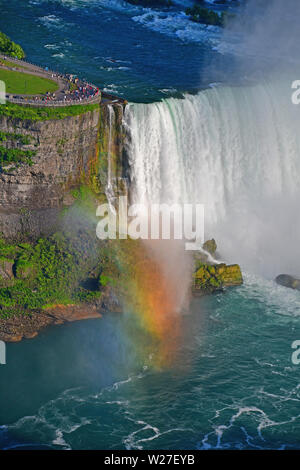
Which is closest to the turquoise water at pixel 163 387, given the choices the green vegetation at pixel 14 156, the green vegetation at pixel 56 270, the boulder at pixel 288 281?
the green vegetation at pixel 56 270

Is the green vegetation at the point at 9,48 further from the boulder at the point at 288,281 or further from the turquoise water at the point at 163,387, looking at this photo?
the boulder at the point at 288,281

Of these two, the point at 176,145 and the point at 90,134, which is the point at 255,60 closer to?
the point at 176,145

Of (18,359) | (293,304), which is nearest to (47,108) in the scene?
(18,359)

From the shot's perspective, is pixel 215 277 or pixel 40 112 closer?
pixel 40 112

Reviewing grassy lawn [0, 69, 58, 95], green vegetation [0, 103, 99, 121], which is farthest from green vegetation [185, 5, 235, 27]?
green vegetation [0, 103, 99, 121]

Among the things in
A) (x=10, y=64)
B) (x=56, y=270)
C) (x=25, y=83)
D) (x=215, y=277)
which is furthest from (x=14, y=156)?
(x=215, y=277)

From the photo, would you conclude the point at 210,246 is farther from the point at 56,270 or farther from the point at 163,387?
the point at 163,387
